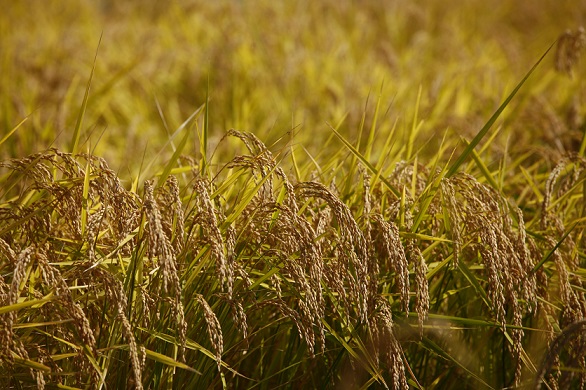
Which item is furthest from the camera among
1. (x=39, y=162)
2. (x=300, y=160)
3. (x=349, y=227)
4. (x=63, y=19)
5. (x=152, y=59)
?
(x=63, y=19)

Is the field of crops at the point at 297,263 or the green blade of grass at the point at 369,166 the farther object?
the green blade of grass at the point at 369,166

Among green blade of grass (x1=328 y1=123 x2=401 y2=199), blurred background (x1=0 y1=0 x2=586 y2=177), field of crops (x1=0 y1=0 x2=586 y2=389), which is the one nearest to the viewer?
field of crops (x1=0 y1=0 x2=586 y2=389)

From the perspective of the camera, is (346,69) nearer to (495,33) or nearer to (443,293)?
(495,33)

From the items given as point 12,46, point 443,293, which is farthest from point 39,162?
point 12,46

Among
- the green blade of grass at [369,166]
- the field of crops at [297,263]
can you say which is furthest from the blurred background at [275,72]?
the green blade of grass at [369,166]

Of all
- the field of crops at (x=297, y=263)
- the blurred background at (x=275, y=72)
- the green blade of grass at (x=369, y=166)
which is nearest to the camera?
the field of crops at (x=297, y=263)

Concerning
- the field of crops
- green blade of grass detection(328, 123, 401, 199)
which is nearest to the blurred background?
the field of crops

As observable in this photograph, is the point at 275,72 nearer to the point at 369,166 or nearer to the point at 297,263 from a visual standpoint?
the point at 369,166

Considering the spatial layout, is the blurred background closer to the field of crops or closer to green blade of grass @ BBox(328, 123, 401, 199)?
the field of crops

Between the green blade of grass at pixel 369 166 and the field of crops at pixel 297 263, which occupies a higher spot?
the green blade of grass at pixel 369 166

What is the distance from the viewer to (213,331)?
149 cm

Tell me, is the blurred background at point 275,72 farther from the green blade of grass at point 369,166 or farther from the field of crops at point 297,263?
the green blade of grass at point 369,166

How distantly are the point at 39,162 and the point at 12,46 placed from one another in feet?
12.5

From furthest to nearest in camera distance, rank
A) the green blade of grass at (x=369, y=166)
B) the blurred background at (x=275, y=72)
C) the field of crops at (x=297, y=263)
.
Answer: the blurred background at (x=275, y=72) < the green blade of grass at (x=369, y=166) < the field of crops at (x=297, y=263)
